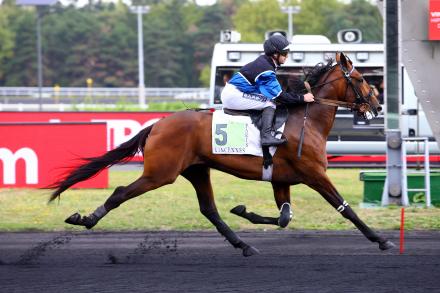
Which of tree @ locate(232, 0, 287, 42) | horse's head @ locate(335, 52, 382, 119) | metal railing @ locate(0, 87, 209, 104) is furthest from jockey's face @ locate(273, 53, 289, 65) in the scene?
tree @ locate(232, 0, 287, 42)

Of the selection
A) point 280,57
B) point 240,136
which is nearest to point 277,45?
point 280,57

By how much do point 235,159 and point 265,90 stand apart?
799 millimetres

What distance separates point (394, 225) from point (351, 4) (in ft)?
184

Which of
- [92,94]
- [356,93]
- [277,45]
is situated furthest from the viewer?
[92,94]

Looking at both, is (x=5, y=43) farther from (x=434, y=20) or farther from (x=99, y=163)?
(x=99, y=163)

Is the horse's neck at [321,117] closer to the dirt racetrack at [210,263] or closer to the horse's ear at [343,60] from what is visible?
the horse's ear at [343,60]

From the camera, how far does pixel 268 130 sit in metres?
10.0

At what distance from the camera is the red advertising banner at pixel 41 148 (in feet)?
57.1

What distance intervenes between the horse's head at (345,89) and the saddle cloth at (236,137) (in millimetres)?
800

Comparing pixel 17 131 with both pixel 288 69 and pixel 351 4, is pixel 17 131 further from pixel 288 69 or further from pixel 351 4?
pixel 351 4

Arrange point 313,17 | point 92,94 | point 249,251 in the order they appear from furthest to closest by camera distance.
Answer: point 313,17 < point 92,94 < point 249,251

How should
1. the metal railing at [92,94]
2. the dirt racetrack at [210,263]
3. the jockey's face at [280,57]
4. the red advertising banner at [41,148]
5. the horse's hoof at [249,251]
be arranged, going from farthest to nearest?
the metal railing at [92,94]
the red advertising banner at [41,148]
the jockey's face at [280,57]
the horse's hoof at [249,251]
the dirt racetrack at [210,263]

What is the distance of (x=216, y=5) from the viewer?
272 ft

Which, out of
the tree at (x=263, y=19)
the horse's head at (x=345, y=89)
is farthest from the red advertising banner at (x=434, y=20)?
the tree at (x=263, y=19)
